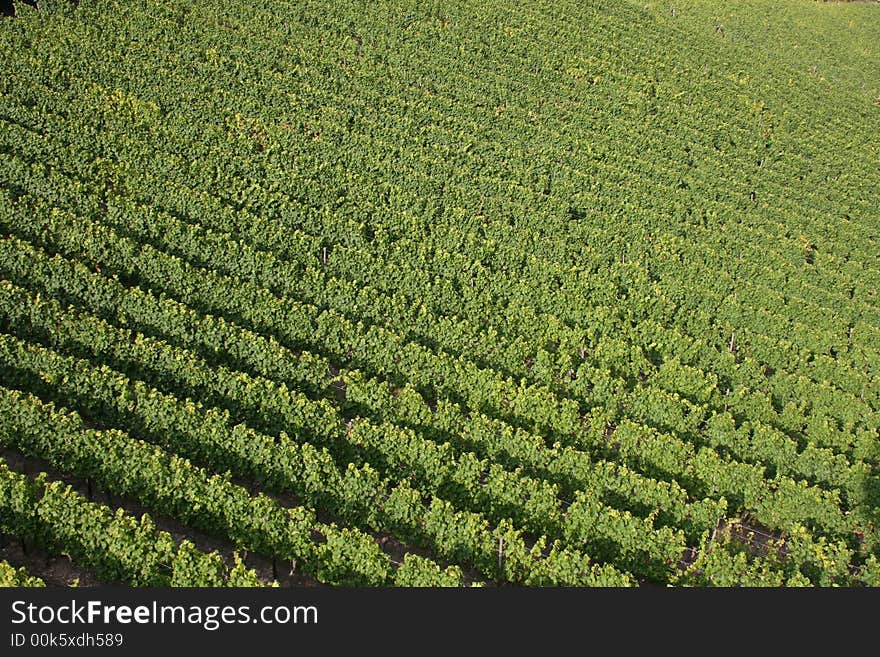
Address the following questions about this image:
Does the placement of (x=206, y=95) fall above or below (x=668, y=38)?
below

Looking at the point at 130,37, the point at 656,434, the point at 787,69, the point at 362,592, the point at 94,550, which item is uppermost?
the point at 787,69

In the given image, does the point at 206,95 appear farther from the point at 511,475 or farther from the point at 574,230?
the point at 511,475

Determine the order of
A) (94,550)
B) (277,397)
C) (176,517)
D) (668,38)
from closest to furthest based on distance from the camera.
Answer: (94,550) < (176,517) < (277,397) < (668,38)

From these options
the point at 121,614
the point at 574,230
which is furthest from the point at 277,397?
the point at 574,230

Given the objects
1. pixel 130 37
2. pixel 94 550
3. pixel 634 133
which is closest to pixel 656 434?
pixel 94 550

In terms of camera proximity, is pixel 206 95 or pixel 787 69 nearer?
pixel 206 95

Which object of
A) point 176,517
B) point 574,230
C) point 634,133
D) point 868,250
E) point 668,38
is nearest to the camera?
point 176,517
